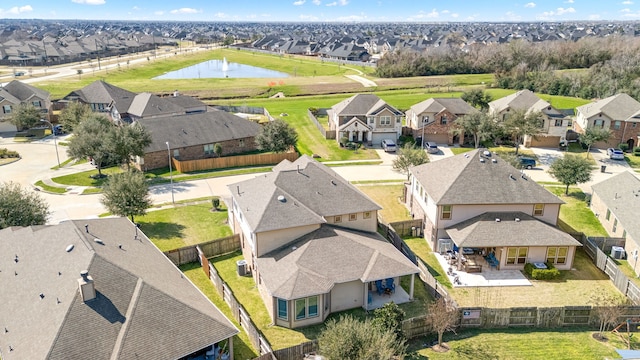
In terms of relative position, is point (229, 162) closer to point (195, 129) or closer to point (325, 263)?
point (195, 129)

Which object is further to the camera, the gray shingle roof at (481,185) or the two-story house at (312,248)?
the gray shingle roof at (481,185)

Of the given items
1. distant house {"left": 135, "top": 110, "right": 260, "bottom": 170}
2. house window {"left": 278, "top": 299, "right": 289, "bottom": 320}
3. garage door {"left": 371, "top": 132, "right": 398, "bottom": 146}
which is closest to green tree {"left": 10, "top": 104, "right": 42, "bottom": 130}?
distant house {"left": 135, "top": 110, "right": 260, "bottom": 170}

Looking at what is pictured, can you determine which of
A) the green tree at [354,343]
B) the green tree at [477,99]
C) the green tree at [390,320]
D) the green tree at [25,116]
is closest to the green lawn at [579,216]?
the green tree at [390,320]

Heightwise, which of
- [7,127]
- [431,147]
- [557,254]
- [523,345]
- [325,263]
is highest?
[7,127]

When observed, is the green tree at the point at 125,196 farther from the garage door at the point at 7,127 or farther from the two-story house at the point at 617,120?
the two-story house at the point at 617,120

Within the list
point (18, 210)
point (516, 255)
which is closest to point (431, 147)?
point (516, 255)

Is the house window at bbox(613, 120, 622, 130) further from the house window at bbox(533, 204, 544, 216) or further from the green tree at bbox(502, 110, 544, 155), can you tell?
the house window at bbox(533, 204, 544, 216)

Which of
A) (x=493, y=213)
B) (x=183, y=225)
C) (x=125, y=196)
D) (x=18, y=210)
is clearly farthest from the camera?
(x=183, y=225)
